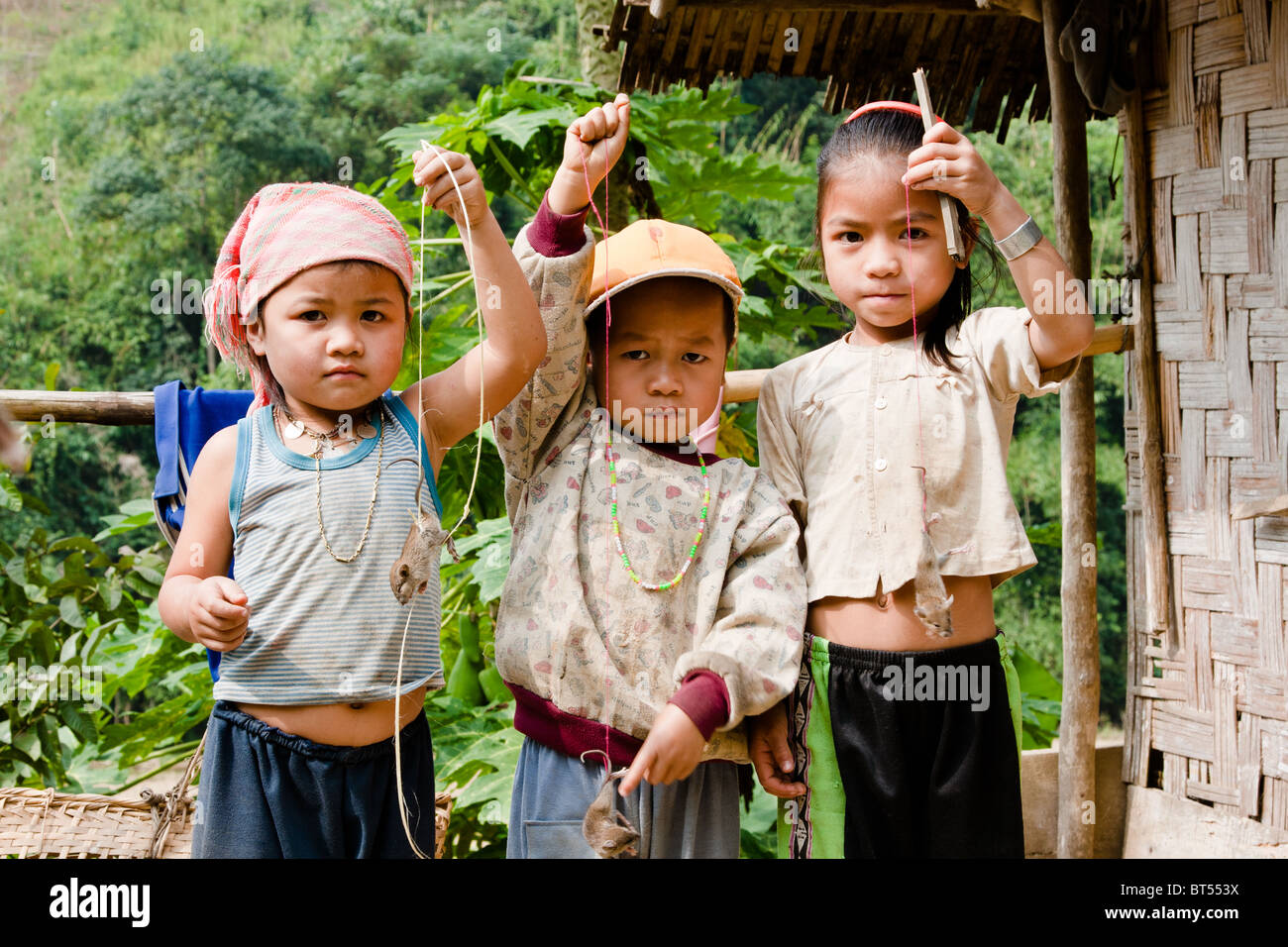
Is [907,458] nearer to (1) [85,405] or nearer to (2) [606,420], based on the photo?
(2) [606,420]

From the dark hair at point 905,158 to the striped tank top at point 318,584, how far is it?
0.91 metres

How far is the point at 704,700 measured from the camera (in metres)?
1.71

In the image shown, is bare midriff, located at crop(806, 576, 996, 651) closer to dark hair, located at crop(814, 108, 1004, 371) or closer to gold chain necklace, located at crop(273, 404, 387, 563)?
dark hair, located at crop(814, 108, 1004, 371)

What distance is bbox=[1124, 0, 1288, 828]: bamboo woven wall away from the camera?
281 cm

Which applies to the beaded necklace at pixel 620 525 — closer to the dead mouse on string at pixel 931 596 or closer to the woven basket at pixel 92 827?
the dead mouse on string at pixel 931 596

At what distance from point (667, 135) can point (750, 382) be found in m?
1.72

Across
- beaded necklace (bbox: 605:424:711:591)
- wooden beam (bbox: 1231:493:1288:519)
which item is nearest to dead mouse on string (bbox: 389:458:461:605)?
beaded necklace (bbox: 605:424:711:591)

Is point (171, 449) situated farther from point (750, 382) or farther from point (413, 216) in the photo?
point (413, 216)

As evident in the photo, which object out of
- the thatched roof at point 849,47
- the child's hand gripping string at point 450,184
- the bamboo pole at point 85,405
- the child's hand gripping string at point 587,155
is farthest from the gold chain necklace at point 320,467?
the thatched roof at point 849,47

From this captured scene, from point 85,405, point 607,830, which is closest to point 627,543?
point 607,830

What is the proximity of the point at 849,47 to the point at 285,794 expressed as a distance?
2.66m

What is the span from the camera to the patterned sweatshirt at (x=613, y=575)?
1.84 m

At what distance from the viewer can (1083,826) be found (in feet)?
10.7

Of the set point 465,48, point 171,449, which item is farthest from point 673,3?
point 465,48
